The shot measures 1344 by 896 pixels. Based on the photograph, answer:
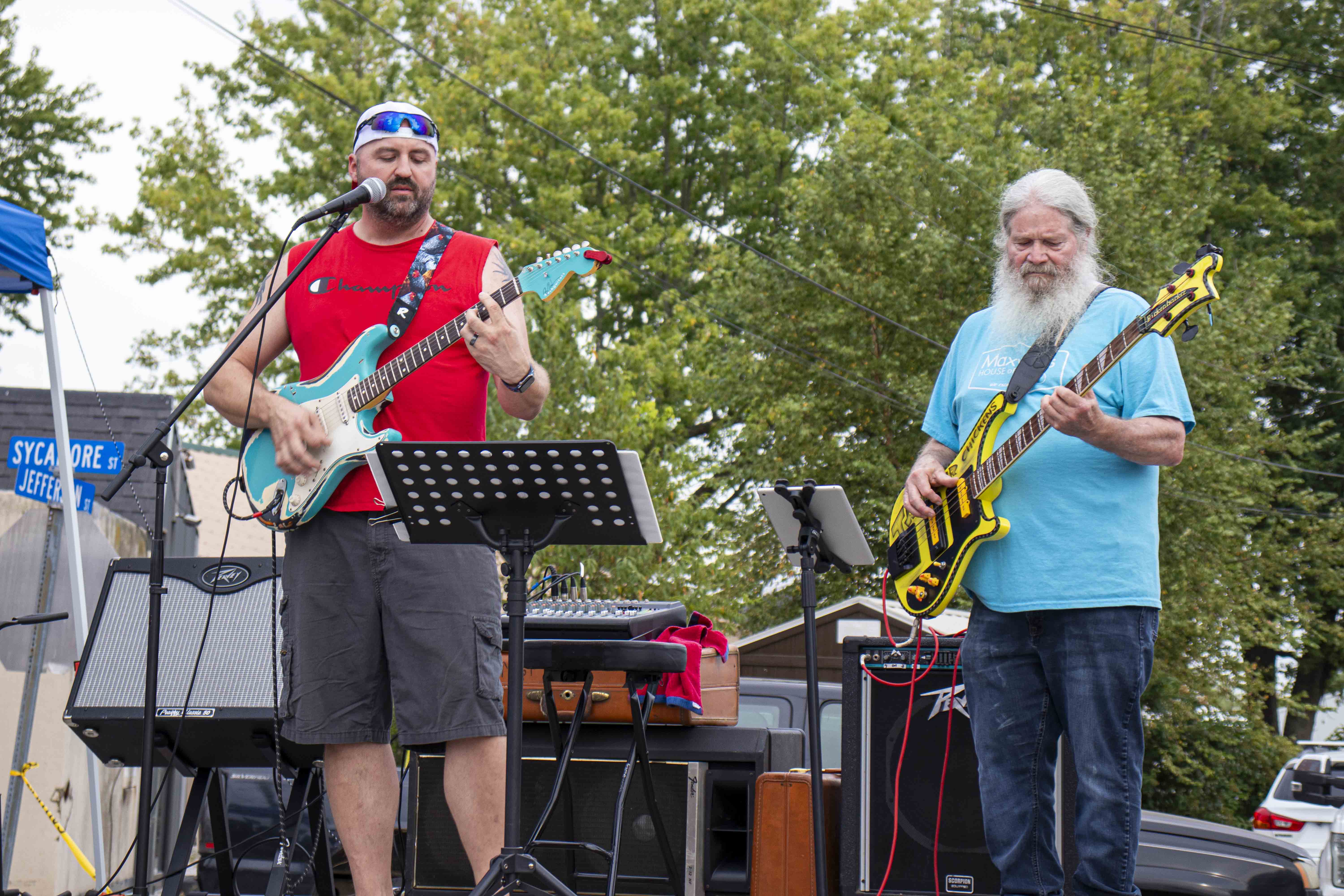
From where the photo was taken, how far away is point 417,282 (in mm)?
3166

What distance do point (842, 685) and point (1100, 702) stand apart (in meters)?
1.16

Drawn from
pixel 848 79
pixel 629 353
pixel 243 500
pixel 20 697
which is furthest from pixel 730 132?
pixel 20 697

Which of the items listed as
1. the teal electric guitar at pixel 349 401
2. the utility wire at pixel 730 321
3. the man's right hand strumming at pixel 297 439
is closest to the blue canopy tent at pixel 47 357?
the teal electric guitar at pixel 349 401

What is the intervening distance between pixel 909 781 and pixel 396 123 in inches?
93.1

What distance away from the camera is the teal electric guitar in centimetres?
303

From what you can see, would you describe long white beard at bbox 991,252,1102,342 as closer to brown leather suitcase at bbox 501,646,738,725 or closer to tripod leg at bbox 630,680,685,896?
tripod leg at bbox 630,680,685,896

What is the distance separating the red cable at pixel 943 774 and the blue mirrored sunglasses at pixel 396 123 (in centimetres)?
205

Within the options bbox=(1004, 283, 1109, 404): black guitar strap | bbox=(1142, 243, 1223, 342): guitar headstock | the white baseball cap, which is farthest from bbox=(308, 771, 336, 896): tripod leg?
A: bbox=(1142, 243, 1223, 342): guitar headstock

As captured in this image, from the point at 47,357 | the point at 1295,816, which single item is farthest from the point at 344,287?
the point at 1295,816

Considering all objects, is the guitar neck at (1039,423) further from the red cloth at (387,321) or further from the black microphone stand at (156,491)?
the black microphone stand at (156,491)

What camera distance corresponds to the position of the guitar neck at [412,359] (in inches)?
119

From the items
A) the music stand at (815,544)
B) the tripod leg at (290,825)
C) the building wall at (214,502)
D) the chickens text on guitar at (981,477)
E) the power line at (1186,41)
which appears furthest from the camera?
the power line at (1186,41)

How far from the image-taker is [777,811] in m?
3.95

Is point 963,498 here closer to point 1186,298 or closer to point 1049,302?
point 1049,302
